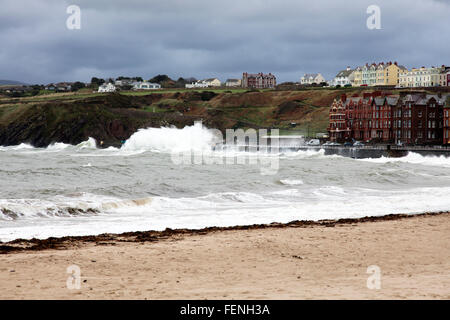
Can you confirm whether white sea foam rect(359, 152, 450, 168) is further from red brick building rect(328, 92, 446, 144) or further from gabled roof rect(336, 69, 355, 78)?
gabled roof rect(336, 69, 355, 78)

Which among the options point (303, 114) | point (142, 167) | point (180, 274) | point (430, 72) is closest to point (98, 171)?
point (142, 167)

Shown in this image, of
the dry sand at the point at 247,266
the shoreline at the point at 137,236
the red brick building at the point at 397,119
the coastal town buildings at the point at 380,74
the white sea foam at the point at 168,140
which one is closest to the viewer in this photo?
the dry sand at the point at 247,266

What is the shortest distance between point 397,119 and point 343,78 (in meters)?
94.8

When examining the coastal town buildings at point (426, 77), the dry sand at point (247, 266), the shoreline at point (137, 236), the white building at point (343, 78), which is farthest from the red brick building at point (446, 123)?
the white building at point (343, 78)

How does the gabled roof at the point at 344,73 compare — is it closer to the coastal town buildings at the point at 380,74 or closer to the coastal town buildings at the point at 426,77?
the coastal town buildings at the point at 380,74

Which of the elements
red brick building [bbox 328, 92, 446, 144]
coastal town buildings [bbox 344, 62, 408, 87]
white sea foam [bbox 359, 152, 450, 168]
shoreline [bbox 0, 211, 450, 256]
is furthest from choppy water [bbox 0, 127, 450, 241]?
coastal town buildings [bbox 344, 62, 408, 87]

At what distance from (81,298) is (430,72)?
155448 mm

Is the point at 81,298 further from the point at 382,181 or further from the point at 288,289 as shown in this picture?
the point at 382,181

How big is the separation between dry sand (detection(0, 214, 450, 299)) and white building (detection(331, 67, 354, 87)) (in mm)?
163396

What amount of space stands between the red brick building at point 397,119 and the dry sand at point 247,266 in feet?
230

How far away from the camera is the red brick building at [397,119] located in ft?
269

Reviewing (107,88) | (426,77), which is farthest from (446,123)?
(107,88)

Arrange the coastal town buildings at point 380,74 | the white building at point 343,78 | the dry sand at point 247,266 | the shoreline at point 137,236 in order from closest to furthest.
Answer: the dry sand at point 247,266
the shoreline at point 137,236
the coastal town buildings at point 380,74
the white building at point 343,78
